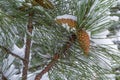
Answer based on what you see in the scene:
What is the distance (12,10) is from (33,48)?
248mm

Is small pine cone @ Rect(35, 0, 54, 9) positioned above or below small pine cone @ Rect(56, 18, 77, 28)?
above

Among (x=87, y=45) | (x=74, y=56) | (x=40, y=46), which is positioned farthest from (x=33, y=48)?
(x=87, y=45)

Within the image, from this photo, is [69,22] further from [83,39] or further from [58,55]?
[58,55]

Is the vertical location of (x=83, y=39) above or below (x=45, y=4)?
below

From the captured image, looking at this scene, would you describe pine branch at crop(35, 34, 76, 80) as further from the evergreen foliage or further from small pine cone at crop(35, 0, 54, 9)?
small pine cone at crop(35, 0, 54, 9)

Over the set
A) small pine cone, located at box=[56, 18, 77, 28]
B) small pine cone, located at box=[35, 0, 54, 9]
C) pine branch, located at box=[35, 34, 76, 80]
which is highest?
small pine cone, located at box=[35, 0, 54, 9]

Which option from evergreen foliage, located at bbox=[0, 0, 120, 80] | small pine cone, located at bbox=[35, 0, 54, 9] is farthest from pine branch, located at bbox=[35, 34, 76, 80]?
small pine cone, located at bbox=[35, 0, 54, 9]

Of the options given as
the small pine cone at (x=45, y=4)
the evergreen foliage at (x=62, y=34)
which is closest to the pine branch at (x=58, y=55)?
the evergreen foliage at (x=62, y=34)

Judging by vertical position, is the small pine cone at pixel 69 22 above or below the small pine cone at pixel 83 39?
above

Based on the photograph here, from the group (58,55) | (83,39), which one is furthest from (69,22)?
(58,55)

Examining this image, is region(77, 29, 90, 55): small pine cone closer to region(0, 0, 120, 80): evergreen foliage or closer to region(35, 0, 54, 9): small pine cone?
region(0, 0, 120, 80): evergreen foliage

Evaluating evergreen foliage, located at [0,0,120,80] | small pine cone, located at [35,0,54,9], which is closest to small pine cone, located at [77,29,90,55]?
evergreen foliage, located at [0,0,120,80]

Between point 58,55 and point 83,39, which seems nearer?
point 83,39

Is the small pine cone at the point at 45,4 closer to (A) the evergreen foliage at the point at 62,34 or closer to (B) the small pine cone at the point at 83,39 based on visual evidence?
(A) the evergreen foliage at the point at 62,34
